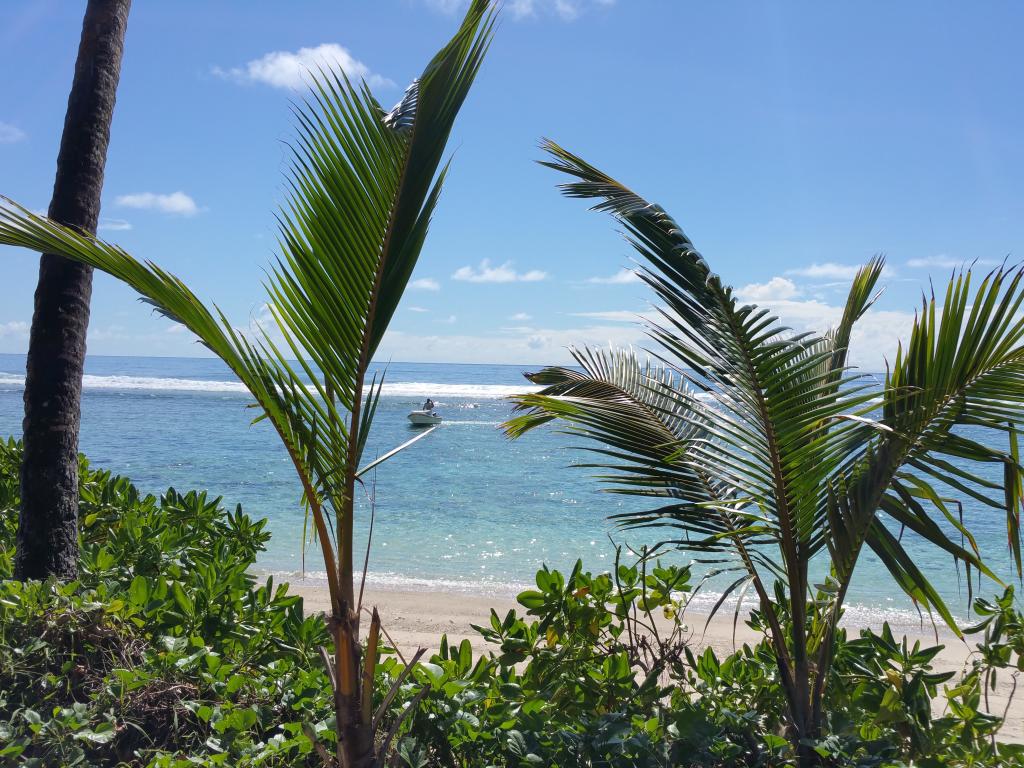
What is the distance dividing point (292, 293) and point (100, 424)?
3332 cm

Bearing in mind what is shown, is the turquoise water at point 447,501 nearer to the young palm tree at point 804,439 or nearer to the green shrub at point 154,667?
the young palm tree at point 804,439

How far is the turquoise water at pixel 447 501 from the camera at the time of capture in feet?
34.5

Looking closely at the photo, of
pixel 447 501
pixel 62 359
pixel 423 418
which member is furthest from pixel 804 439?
pixel 423 418

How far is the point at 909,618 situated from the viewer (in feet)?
30.1

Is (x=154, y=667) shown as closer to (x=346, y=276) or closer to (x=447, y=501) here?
(x=346, y=276)

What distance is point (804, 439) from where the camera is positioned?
7.72 feet

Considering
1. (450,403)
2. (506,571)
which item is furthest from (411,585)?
(450,403)

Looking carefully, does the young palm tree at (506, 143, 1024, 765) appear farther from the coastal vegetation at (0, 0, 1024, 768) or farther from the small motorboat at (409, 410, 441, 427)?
the small motorboat at (409, 410, 441, 427)

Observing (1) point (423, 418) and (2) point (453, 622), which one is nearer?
(2) point (453, 622)

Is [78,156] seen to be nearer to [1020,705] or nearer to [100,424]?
[1020,705]

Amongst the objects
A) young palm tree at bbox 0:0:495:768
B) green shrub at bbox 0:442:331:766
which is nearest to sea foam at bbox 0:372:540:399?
green shrub at bbox 0:442:331:766

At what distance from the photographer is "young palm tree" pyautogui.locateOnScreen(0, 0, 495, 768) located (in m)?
1.99

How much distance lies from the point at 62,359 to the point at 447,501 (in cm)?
1304

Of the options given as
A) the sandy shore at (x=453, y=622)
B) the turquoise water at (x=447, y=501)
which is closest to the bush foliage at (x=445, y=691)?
the turquoise water at (x=447, y=501)
